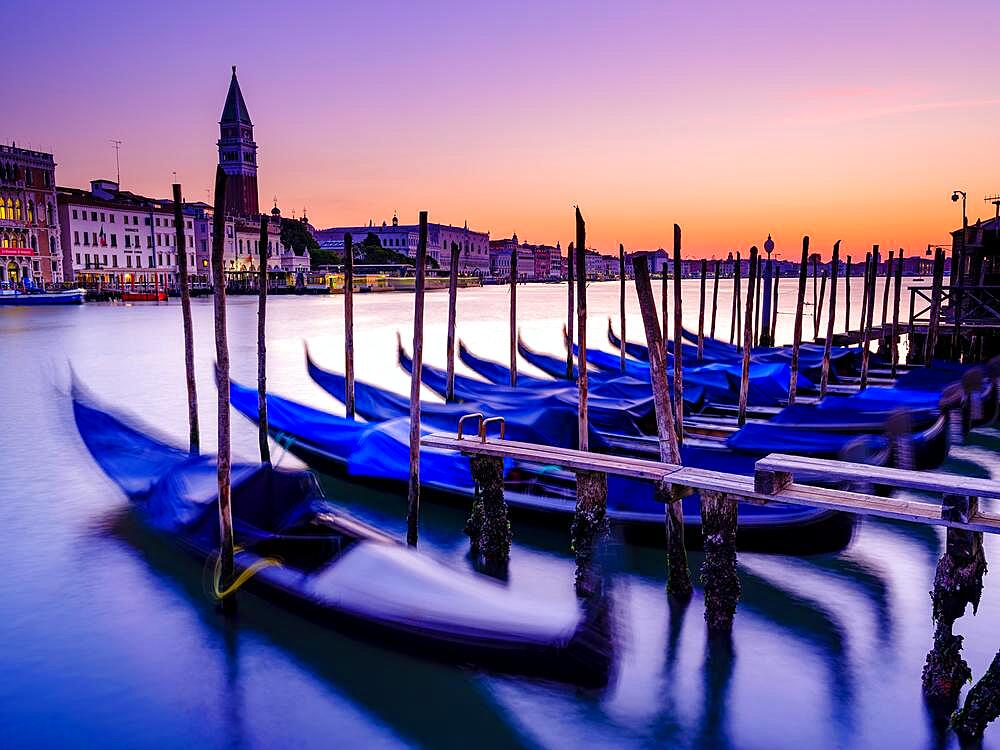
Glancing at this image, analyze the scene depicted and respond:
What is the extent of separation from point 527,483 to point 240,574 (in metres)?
2.21

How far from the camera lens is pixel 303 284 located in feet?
196

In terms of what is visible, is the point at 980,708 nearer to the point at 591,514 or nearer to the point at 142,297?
the point at 591,514

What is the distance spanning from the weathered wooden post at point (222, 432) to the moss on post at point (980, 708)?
154 inches

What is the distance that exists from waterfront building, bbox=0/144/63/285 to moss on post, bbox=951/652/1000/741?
4567 cm

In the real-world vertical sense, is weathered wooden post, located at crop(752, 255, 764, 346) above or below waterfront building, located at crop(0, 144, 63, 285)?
below

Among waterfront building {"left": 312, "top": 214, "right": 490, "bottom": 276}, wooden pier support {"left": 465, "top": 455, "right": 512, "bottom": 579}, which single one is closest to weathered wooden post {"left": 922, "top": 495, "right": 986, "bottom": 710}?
wooden pier support {"left": 465, "top": 455, "right": 512, "bottom": 579}

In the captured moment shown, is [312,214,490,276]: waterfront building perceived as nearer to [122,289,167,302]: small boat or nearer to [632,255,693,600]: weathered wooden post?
[122,289,167,302]: small boat

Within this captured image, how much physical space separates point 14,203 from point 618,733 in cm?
4554

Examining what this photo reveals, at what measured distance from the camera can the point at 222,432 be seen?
4535 mm

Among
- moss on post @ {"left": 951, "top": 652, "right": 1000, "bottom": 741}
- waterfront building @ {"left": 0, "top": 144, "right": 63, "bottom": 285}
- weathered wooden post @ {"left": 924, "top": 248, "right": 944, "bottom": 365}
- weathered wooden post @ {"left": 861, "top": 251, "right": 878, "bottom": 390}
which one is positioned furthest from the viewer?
waterfront building @ {"left": 0, "top": 144, "right": 63, "bottom": 285}

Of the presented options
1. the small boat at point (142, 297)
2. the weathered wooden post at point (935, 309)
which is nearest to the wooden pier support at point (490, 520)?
the weathered wooden post at point (935, 309)

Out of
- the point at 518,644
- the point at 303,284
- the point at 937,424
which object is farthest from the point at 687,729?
the point at 303,284

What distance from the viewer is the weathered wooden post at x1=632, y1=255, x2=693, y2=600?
14.5 feet

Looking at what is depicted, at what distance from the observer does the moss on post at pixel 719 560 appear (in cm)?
405
